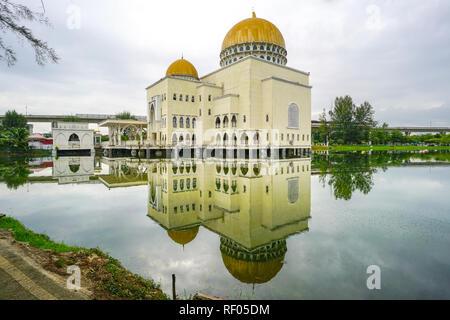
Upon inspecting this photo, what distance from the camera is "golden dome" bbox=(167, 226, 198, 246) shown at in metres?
6.00

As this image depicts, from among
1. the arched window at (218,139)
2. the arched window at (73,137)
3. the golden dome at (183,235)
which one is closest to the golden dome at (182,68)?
the arched window at (218,139)

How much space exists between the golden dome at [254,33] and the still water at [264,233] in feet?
119

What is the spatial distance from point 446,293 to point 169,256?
4.80 meters

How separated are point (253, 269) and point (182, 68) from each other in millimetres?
44986

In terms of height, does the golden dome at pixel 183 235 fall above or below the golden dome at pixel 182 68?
below

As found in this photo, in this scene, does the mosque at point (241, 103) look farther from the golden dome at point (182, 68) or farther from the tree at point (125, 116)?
the tree at point (125, 116)

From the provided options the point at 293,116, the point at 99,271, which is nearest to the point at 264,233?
the point at 99,271

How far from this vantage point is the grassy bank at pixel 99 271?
351 centimetres

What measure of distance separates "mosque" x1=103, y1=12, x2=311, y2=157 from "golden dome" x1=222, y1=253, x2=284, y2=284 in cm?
3007

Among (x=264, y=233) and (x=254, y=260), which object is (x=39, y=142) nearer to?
(x=264, y=233)

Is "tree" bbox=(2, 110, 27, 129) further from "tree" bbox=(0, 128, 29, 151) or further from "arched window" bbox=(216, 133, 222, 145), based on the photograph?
"arched window" bbox=(216, 133, 222, 145)

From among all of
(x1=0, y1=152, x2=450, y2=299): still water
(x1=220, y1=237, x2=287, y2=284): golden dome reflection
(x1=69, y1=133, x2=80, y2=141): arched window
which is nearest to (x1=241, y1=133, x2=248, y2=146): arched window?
(x1=0, y1=152, x2=450, y2=299): still water

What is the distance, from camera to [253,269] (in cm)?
444

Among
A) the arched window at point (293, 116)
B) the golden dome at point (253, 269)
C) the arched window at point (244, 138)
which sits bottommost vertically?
the golden dome at point (253, 269)
